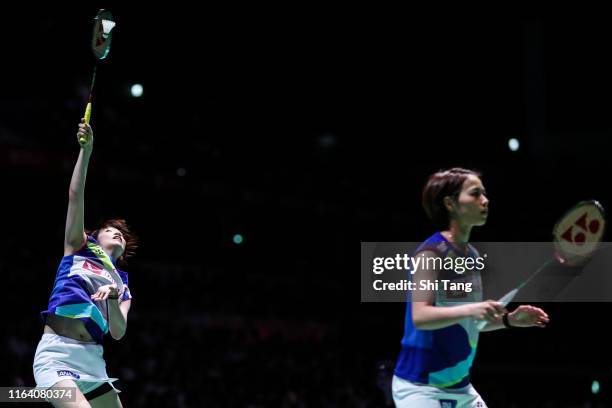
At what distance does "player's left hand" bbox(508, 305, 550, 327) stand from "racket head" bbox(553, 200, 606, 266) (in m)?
0.77

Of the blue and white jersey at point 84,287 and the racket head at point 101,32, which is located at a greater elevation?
the racket head at point 101,32

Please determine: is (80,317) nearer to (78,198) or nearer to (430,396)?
(78,198)

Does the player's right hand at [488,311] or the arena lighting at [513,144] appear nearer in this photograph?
the player's right hand at [488,311]

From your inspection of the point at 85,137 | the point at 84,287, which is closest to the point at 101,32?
the point at 85,137

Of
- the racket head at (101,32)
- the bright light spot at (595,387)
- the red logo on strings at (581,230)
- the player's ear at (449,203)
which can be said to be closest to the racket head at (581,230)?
the red logo on strings at (581,230)

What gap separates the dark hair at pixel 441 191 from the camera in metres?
4.22

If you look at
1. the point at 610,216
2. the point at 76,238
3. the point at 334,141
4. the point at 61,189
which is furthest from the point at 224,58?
the point at 76,238

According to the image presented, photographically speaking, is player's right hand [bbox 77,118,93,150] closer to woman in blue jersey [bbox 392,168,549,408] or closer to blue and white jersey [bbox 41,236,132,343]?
blue and white jersey [bbox 41,236,132,343]

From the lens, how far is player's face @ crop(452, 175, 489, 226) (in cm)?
418

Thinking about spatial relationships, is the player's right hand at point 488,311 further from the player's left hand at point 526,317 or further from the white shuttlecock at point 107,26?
the white shuttlecock at point 107,26

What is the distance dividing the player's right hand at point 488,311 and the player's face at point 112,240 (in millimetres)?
2626

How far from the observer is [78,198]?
5.12 meters

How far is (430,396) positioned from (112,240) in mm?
2410

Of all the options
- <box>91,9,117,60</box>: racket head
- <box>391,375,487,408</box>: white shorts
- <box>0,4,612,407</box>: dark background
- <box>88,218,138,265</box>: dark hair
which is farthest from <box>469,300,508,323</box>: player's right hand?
<box>0,4,612,407</box>: dark background
